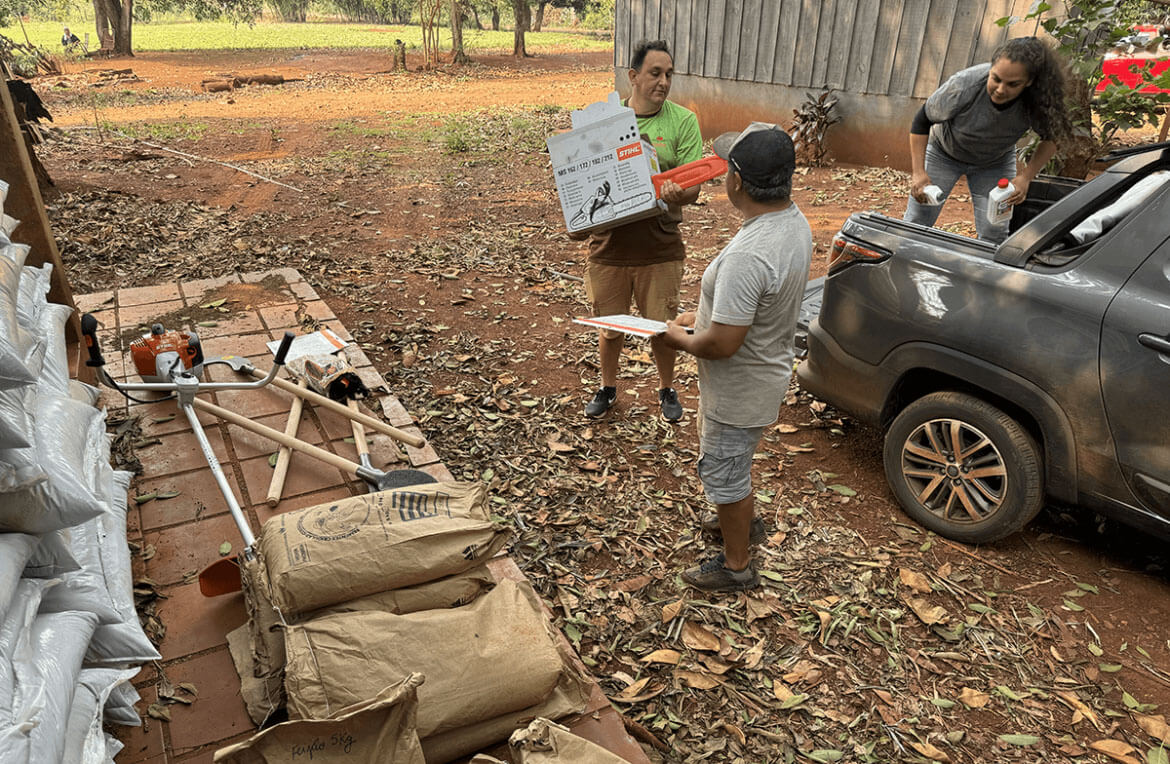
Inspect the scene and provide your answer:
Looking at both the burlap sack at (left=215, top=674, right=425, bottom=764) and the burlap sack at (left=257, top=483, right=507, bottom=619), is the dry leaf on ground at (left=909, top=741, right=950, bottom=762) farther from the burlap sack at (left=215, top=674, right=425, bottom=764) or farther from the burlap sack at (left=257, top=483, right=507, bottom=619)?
the burlap sack at (left=215, top=674, right=425, bottom=764)

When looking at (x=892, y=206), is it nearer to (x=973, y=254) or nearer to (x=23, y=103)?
(x=973, y=254)

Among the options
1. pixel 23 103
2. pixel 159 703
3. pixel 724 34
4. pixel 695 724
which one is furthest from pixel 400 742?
pixel 724 34

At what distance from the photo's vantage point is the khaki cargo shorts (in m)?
4.49

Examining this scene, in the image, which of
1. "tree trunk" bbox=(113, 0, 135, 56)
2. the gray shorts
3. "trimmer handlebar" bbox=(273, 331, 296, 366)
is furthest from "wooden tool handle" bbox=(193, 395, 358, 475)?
"tree trunk" bbox=(113, 0, 135, 56)

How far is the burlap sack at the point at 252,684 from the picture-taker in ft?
7.76

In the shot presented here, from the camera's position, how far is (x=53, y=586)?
2.21 m

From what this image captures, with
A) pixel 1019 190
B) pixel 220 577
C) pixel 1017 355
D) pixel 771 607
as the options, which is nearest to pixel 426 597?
pixel 220 577

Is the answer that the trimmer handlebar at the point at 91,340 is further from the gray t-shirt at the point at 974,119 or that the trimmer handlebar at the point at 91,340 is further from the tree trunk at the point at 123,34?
the tree trunk at the point at 123,34

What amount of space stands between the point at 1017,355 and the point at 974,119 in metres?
2.32

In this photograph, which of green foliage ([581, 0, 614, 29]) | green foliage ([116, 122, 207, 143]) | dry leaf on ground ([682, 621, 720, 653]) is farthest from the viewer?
green foliage ([581, 0, 614, 29])

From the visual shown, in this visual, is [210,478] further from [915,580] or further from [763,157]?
[915,580]

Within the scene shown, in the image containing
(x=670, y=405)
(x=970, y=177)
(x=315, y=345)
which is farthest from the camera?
(x=970, y=177)

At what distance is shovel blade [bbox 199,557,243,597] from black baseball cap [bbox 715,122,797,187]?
2.46 m

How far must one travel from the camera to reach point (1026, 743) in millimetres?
2859
